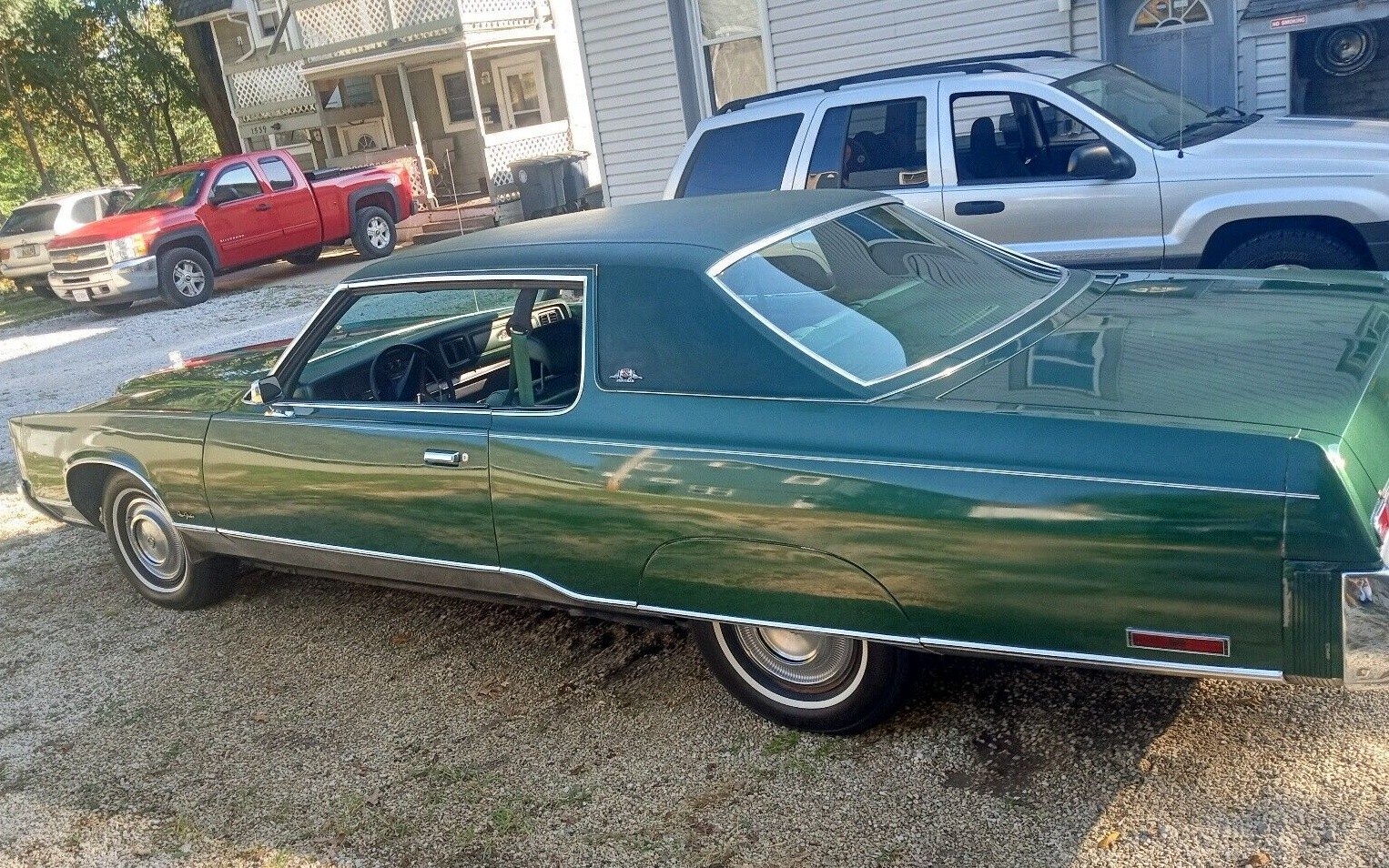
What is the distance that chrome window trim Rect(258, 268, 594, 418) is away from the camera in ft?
12.6

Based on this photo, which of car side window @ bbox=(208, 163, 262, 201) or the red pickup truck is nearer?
the red pickup truck

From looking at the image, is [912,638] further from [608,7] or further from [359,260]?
[359,260]

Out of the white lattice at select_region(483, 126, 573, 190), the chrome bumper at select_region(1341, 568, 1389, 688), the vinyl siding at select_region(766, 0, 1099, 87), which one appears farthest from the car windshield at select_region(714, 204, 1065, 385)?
the white lattice at select_region(483, 126, 573, 190)

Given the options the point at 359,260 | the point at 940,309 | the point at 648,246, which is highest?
the point at 648,246

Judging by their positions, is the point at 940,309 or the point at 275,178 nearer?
the point at 940,309

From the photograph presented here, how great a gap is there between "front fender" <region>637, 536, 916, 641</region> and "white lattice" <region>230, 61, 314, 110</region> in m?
24.3

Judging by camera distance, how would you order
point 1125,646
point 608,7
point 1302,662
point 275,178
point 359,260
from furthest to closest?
point 359,260 → point 275,178 → point 608,7 → point 1125,646 → point 1302,662

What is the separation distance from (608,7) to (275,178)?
252 inches

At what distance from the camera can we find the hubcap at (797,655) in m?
3.66

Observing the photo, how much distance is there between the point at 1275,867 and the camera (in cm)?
291

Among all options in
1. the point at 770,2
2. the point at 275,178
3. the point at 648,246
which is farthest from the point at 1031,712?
the point at 275,178

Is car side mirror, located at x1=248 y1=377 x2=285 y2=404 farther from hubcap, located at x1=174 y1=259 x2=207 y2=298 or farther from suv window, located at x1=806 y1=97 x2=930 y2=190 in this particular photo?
hubcap, located at x1=174 y1=259 x2=207 y2=298

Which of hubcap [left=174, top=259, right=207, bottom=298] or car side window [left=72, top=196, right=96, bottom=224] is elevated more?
car side window [left=72, top=196, right=96, bottom=224]

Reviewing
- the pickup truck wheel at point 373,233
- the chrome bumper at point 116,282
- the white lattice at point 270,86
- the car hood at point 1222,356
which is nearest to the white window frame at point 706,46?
the pickup truck wheel at point 373,233
